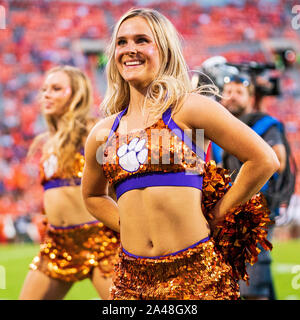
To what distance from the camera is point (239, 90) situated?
12.0ft

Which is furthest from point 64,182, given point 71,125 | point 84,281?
point 84,281

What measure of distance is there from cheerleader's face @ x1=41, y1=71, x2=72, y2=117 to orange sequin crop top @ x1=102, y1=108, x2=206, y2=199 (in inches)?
61.5

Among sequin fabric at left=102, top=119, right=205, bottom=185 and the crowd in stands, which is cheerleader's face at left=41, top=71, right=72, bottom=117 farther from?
the crowd in stands

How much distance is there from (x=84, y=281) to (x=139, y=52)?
5820 mm

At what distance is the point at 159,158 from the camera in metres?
1.94

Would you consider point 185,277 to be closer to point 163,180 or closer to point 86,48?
point 163,180

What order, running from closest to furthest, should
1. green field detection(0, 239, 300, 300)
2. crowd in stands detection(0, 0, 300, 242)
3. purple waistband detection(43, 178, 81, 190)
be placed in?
purple waistband detection(43, 178, 81, 190) → green field detection(0, 239, 300, 300) → crowd in stands detection(0, 0, 300, 242)

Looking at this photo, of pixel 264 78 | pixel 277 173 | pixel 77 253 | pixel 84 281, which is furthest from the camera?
pixel 84 281

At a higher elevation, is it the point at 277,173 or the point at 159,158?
the point at 159,158

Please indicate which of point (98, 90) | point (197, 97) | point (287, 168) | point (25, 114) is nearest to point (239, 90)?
point (287, 168)

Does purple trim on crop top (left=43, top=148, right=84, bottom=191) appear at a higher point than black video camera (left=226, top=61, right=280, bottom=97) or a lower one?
lower

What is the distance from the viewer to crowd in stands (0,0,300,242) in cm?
1309

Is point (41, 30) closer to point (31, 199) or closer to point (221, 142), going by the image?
point (31, 199)

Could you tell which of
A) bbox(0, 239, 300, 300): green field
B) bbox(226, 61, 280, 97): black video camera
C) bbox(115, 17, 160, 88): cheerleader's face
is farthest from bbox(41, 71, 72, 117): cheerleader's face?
bbox(0, 239, 300, 300): green field
